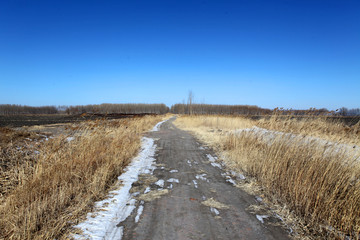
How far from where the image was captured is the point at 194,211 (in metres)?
3.01

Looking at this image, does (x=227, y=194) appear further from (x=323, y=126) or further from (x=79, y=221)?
(x=323, y=126)

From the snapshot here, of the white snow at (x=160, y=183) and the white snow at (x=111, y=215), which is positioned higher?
the white snow at (x=111, y=215)

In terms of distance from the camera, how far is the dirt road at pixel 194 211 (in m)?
2.46

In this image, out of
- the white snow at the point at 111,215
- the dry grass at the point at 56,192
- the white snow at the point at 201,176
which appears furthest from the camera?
the white snow at the point at 201,176

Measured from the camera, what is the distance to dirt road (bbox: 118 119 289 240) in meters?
2.46

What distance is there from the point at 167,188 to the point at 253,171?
2.37m

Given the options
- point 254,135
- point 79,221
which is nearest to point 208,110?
point 254,135

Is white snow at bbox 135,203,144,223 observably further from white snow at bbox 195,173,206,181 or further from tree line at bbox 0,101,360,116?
tree line at bbox 0,101,360,116

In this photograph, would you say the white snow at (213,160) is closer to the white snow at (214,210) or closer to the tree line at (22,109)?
the white snow at (214,210)

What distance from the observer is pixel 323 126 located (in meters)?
5.88

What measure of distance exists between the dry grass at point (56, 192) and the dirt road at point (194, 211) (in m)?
0.76

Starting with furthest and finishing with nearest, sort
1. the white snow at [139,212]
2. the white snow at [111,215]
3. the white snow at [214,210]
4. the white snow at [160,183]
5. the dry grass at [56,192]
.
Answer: the white snow at [160,183] < the white snow at [214,210] < the white snow at [139,212] < the white snow at [111,215] < the dry grass at [56,192]

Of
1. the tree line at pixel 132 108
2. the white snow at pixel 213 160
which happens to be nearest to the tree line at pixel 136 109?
the tree line at pixel 132 108

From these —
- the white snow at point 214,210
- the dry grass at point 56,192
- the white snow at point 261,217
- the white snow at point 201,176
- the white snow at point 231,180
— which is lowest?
the white snow at point 231,180
